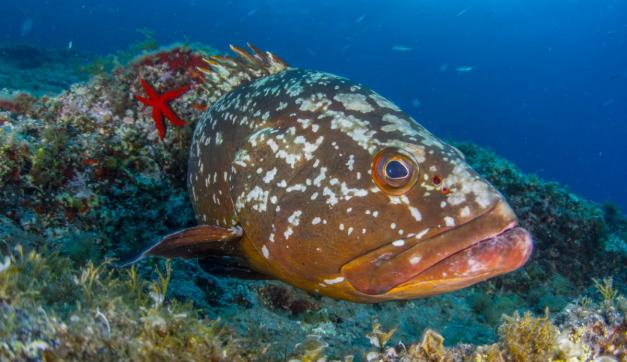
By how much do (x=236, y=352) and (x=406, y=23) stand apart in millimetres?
152788

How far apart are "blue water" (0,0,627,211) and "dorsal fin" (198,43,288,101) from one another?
99.5 metres

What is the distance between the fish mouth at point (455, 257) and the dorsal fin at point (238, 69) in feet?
10.7

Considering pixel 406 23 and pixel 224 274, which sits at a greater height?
pixel 406 23

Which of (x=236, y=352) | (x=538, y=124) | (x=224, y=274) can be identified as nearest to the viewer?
(x=236, y=352)

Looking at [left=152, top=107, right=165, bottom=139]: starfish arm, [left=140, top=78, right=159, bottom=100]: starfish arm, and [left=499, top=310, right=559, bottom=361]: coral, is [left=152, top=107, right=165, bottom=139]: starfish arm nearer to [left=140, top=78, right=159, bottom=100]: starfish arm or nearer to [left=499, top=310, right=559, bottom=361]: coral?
[left=140, top=78, right=159, bottom=100]: starfish arm

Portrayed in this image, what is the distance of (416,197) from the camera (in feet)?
9.83

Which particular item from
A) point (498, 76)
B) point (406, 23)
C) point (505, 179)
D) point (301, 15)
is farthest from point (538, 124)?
point (505, 179)

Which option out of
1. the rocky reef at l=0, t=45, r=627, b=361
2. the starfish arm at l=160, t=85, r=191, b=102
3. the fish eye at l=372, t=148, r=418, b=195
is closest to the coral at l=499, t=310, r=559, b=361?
the rocky reef at l=0, t=45, r=627, b=361

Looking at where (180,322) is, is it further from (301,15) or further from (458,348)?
(301,15)

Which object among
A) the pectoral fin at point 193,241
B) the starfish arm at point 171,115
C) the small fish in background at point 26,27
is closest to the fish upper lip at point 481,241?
the pectoral fin at point 193,241

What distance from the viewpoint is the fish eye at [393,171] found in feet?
9.91

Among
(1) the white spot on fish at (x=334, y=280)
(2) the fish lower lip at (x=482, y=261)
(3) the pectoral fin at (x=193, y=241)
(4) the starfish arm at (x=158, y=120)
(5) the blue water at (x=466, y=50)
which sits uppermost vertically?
(5) the blue water at (x=466, y=50)

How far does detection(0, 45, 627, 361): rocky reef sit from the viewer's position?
86.7 inches

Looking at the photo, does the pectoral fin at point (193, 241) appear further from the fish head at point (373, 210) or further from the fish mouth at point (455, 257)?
the fish mouth at point (455, 257)
